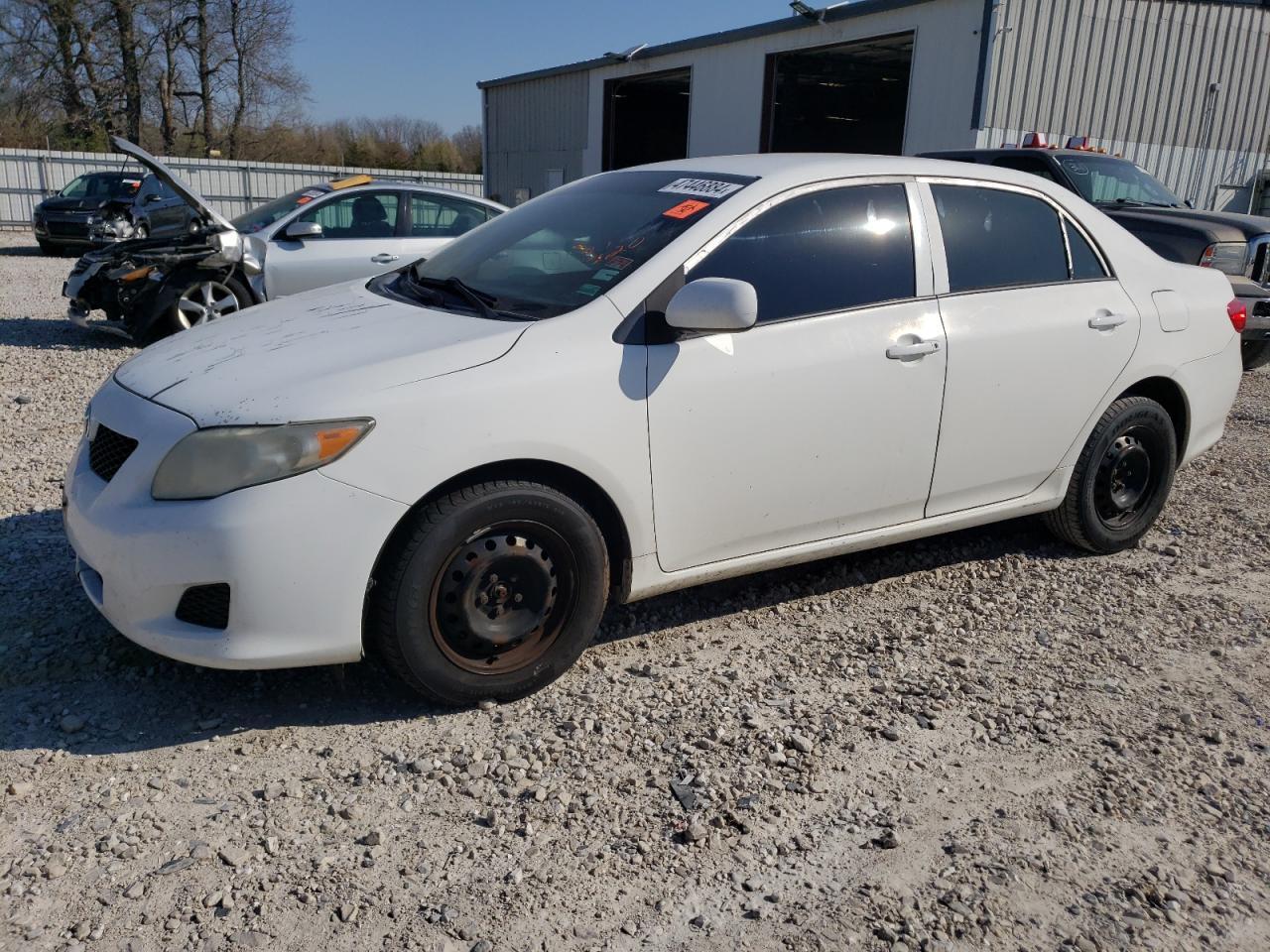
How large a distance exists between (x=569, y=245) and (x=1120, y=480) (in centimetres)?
276

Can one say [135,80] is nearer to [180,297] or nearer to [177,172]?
[177,172]

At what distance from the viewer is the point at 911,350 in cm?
384

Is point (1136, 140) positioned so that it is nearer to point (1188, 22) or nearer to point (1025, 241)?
point (1188, 22)

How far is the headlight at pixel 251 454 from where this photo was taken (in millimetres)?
2895

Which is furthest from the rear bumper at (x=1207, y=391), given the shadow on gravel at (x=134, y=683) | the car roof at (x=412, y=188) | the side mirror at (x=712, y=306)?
the car roof at (x=412, y=188)

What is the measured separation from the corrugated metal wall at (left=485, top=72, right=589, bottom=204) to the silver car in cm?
1365

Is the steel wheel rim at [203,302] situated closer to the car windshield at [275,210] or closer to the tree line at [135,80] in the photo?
the car windshield at [275,210]

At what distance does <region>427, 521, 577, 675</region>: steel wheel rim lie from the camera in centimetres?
316

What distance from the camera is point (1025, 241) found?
14.3 feet

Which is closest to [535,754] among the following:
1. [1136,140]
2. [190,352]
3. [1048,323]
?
[190,352]

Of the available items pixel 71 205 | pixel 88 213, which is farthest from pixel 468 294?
pixel 71 205

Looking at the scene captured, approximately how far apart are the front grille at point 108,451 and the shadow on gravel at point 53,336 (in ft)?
23.0

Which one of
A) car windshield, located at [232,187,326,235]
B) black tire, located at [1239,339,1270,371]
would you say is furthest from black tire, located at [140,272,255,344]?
black tire, located at [1239,339,1270,371]

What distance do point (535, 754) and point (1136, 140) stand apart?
16192 mm
